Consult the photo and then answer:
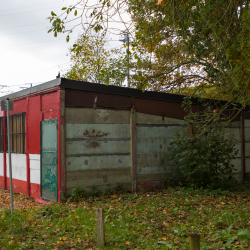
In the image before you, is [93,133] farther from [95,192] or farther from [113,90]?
[95,192]

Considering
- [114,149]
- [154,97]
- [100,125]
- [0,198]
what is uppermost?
[154,97]

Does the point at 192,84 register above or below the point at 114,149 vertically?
above

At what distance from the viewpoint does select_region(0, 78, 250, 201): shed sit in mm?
8453

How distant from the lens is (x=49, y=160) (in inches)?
344

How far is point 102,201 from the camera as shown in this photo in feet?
26.8

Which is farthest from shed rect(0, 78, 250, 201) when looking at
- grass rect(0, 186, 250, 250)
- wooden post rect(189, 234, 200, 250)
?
wooden post rect(189, 234, 200, 250)

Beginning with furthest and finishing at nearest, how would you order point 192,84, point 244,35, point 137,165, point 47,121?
point 192,84
point 137,165
point 47,121
point 244,35

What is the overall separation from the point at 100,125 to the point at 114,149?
0.88m

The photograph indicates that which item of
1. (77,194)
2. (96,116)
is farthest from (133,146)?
(77,194)

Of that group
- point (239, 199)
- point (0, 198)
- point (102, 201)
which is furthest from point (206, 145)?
point (0, 198)

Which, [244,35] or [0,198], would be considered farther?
[0,198]

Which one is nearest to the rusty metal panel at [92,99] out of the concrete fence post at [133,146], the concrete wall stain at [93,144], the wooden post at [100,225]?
the concrete fence post at [133,146]

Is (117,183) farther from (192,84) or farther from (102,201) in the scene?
(192,84)

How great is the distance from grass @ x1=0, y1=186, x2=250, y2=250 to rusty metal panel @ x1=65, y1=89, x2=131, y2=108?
2.74 meters
